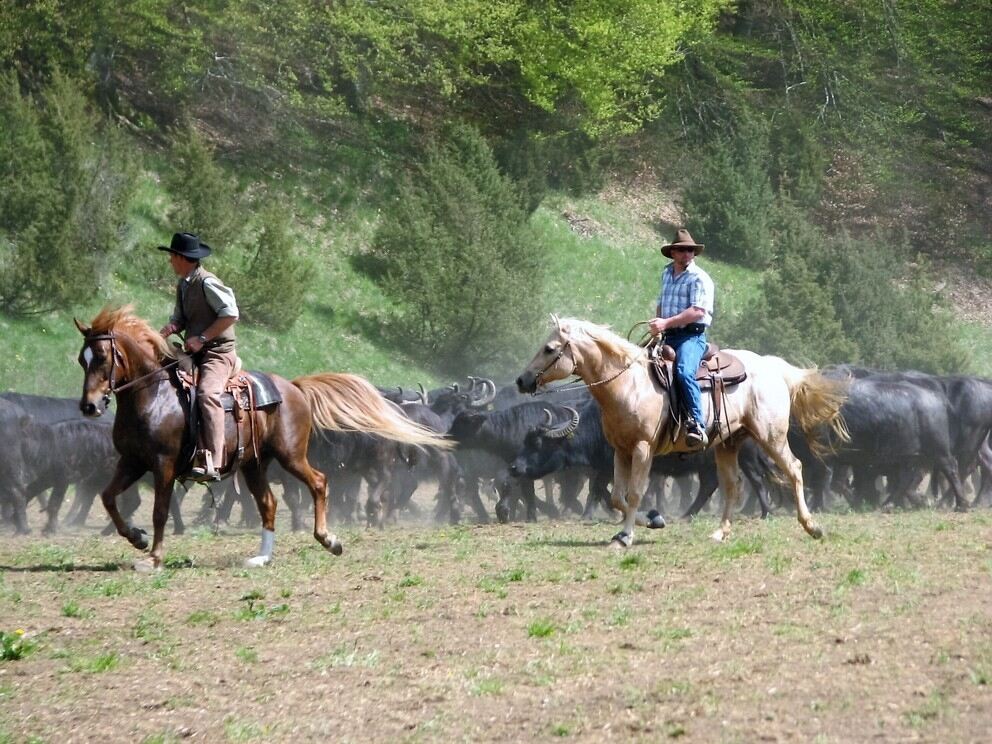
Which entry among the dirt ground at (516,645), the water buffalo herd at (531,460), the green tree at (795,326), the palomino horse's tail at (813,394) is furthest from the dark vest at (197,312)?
the green tree at (795,326)

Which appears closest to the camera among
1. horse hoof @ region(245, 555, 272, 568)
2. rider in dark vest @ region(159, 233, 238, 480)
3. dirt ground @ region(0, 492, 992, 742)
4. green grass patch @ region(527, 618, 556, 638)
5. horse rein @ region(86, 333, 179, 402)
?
dirt ground @ region(0, 492, 992, 742)

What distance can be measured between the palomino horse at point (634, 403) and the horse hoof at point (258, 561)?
2798mm

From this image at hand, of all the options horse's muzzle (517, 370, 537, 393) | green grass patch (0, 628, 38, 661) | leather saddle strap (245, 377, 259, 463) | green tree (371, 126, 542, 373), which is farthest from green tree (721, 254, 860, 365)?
green grass patch (0, 628, 38, 661)

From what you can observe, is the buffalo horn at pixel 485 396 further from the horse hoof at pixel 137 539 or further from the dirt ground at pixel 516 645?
the horse hoof at pixel 137 539

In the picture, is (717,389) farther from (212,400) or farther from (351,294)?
(351,294)

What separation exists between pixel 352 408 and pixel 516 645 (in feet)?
17.5

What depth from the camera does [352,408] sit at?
14336 millimetres

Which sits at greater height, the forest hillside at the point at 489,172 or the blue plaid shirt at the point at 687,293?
the forest hillside at the point at 489,172

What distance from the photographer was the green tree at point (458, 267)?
34.7 meters

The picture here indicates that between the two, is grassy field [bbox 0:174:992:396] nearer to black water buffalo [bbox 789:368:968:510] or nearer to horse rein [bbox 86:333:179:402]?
black water buffalo [bbox 789:368:968:510]

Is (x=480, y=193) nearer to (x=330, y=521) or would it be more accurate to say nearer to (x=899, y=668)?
(x=330, y=521)

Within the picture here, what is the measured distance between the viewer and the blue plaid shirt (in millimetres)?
14188

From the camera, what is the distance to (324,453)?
67.3 feet

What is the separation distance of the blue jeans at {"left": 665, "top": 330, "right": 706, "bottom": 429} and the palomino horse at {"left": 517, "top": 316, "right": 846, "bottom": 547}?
0.93 feet
